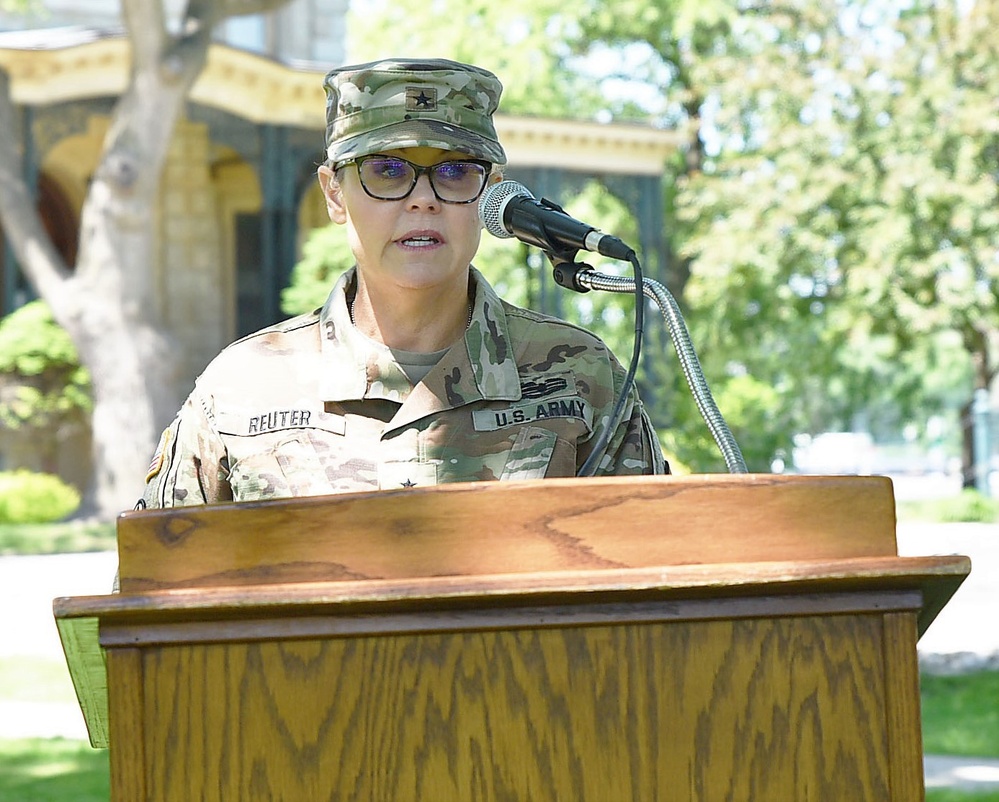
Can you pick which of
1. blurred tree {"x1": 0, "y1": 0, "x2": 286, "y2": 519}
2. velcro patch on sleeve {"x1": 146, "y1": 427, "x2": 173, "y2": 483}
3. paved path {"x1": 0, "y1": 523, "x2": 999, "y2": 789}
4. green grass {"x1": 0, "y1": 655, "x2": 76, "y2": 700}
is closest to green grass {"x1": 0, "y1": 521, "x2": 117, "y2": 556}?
paved path {"x1": 0, "y1": 523, "x2": 999, "y2": 789}

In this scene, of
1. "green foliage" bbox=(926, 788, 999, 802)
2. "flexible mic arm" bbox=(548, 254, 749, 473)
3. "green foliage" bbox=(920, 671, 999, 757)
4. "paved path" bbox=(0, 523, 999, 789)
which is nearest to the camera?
"flexible mic arm" bbox=(548, 254, 749, 473)

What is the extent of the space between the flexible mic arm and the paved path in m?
3.41

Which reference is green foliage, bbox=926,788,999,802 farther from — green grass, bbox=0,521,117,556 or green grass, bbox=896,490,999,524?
green grass, bbox=896,490,999,524

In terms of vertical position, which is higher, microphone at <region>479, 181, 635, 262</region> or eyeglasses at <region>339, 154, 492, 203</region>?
eyeglasses at <region>339, 154, 492, 203</region>

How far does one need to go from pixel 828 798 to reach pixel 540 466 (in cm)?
102

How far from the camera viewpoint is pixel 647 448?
236cm

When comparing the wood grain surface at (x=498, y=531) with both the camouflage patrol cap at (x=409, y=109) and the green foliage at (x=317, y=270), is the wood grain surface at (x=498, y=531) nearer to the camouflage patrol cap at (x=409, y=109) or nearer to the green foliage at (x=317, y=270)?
the camouflage patrol cap at (x=409, y=109)

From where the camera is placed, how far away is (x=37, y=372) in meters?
16.8

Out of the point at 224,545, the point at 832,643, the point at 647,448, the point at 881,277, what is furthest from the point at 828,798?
the point at 881,277

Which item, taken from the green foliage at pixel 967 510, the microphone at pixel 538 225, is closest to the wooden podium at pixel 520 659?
the microphone at pixel 538 225

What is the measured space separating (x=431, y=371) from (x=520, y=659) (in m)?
1.05

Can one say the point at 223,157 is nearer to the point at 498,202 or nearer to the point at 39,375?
the point at 39,375

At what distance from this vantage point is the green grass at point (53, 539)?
13297 mm

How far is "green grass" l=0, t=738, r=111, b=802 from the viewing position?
5.80 metres
